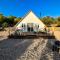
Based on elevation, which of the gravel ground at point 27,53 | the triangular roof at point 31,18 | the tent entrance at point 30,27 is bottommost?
the gravel ground at point 27,53

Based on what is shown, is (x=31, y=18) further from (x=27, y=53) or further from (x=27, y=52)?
(x=27, y=53)

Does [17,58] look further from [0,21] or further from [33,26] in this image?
[0,21]

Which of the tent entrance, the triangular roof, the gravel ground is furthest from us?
the tent entrance

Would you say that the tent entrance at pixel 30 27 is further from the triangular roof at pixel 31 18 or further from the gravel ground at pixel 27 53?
the gravel ground at pixel 27 53

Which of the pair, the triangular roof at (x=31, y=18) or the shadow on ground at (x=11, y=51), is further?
the triangular roof at (x=31, y=18)

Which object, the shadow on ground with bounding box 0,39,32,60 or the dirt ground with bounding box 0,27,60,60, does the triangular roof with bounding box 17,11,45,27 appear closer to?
the shadow on ground with bounding box 0,39,32,60

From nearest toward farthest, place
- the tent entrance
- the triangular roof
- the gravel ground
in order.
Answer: the gravel ground
the triangular roof
the tent entrance

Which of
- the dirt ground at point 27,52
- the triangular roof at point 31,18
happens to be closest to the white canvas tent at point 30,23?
the triangular roof at point 31,18

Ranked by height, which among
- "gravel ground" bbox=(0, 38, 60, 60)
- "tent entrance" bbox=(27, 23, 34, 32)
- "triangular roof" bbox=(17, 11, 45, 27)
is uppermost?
"triangular roof" bbox=(17, 11, 45, 27)

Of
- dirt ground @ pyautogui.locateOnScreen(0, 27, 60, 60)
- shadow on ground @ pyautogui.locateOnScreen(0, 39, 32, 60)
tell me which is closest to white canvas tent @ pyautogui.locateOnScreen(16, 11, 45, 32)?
shadow on ground @ pyautogui.locateOnScreen(0, 39, 32, 60)

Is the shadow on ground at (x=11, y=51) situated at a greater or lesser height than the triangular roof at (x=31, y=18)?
lesser

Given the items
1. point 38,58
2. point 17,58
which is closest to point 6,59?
point 17,58

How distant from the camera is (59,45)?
45.1ft

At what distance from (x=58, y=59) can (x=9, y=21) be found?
50.1m
